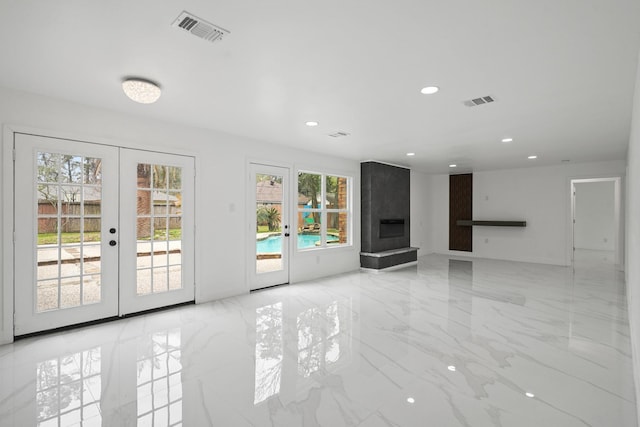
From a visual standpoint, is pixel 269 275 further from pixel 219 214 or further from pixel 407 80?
pixel 407 80

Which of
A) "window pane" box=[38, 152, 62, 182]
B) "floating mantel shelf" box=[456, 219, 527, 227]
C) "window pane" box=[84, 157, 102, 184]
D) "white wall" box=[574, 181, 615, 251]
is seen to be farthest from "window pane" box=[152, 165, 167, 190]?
"white wall" box=[574, 181, 615, 251]

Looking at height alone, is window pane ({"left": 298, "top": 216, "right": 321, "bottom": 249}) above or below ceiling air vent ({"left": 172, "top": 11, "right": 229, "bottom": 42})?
below

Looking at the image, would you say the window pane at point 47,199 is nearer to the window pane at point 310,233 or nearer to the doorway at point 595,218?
the window pane at point 310,233

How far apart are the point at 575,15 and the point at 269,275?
15.5 feet

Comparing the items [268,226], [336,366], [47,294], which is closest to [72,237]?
[47,294]

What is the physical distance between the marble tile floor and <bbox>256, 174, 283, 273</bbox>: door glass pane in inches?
37.8

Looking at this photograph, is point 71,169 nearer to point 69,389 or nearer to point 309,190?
point 69,389

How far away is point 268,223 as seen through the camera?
536cm

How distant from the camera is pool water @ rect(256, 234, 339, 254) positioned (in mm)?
5287

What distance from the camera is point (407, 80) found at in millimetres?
2822

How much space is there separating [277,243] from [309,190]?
1.26 metres

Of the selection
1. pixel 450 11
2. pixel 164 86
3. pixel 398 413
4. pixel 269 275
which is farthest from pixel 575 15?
pixel 269 275

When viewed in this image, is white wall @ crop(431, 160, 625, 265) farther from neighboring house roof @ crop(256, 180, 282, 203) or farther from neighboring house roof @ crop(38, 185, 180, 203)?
neighboring house roof @ crop(38, 185, 180, 203)

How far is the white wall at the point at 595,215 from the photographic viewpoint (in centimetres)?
968
